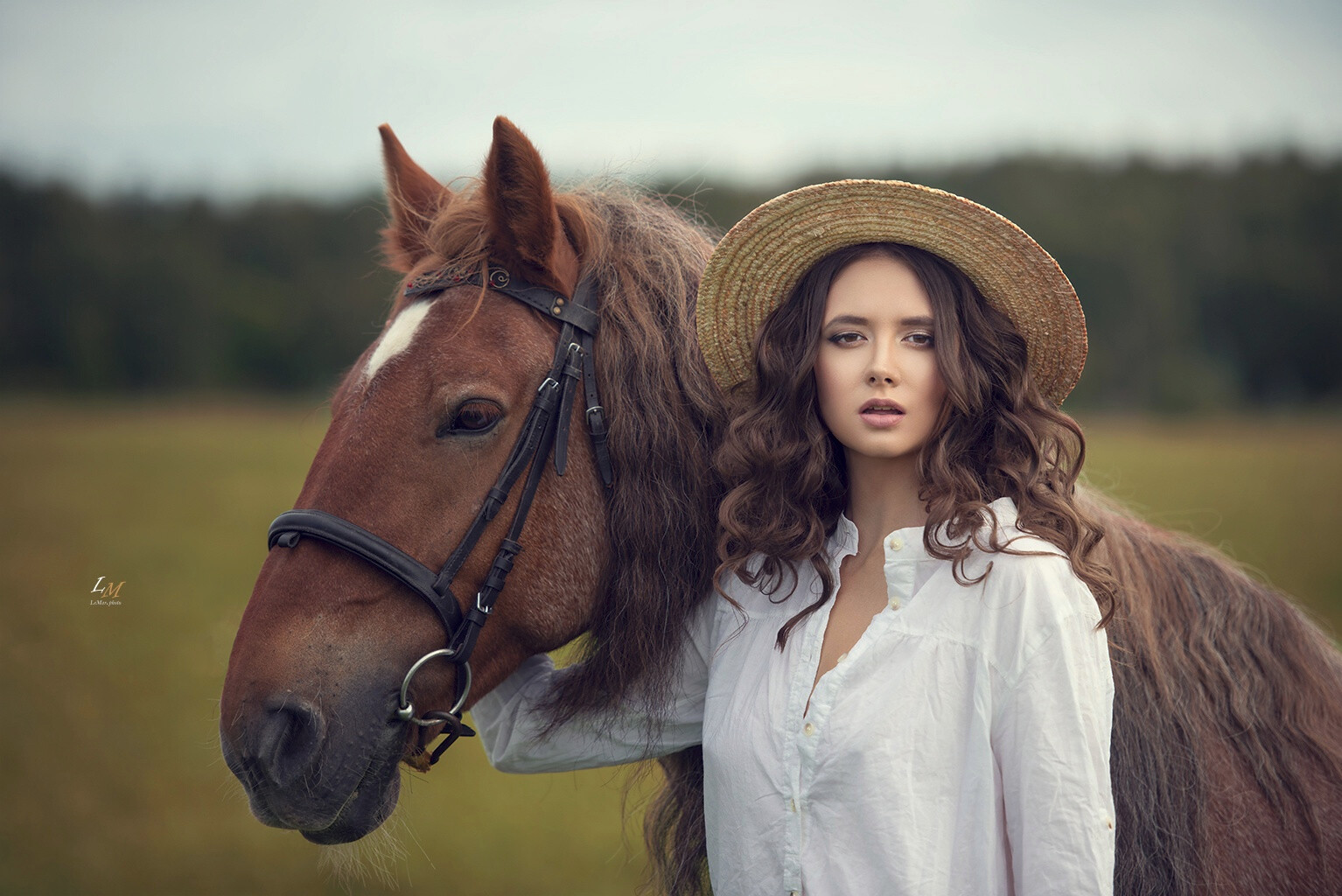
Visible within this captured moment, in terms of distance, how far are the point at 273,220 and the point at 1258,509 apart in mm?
35149

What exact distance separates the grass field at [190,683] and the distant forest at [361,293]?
8.37 metres

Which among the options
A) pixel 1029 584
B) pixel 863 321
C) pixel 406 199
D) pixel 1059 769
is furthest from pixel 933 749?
pixel 406 199

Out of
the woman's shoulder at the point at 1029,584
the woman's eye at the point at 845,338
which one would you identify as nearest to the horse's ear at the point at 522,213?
the woman's eye at the point at 845,338

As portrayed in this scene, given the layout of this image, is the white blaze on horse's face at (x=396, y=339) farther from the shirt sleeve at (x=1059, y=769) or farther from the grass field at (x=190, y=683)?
the shirt sleeve at (x=1059, y=769)

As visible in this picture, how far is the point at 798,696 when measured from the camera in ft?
5.36

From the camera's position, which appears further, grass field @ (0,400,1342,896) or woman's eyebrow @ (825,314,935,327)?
grass field @ (0,400,1342,896)

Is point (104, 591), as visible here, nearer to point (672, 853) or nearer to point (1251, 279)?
point (672, 853)

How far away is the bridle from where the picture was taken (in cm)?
175

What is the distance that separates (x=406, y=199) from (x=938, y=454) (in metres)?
1.52

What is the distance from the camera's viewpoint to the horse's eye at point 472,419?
1851 millimetres

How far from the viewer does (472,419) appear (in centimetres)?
186

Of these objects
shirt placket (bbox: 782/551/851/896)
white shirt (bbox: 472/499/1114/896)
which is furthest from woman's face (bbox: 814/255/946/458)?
shirt placket (bbox: 782/551/851/896)

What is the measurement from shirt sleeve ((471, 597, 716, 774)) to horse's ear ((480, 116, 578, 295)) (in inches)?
33.1

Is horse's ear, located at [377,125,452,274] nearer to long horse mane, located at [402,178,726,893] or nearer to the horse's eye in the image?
long horse mane, located at [402,178,726,893]
